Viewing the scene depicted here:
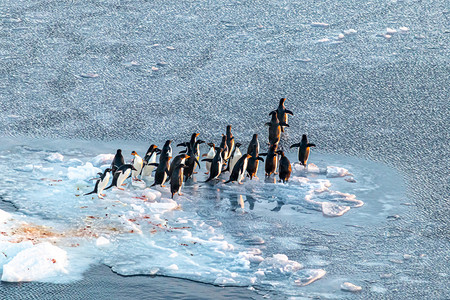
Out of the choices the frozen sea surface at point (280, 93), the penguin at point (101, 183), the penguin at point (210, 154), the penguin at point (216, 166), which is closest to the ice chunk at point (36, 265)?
the frozen sea surface at point (280, 93)

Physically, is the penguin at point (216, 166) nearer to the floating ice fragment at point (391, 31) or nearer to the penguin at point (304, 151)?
the penguin at point (304, 151)

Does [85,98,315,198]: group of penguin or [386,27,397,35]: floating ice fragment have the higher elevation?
[386,27,397,35]: floating ice fragment

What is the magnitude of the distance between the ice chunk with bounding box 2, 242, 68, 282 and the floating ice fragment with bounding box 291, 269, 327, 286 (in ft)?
7.91

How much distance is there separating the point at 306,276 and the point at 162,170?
3.03 metres

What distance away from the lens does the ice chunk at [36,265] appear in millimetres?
6805

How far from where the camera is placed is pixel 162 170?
9.22 metres

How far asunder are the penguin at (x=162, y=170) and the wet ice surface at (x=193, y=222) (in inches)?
5.8

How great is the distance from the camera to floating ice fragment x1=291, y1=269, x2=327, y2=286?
684cm

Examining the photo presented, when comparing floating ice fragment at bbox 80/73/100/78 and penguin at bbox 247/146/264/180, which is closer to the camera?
penguin at bbox 247/146/264/180

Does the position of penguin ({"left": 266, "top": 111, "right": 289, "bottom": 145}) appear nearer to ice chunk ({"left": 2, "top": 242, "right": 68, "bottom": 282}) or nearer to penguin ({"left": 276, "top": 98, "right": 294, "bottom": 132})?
penguin ({"left": 276, "top": 98, "right": 294, "bottom": 132})

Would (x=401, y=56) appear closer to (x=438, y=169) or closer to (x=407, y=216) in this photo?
(x=438, y=169)

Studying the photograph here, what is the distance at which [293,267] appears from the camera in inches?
279

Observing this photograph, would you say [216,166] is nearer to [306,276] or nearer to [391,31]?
[306,276]

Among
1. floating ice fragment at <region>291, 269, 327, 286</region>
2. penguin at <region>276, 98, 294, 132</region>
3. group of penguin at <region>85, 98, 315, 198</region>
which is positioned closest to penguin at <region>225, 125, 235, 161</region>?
group of penguin at <region>85, 98, 315, 198</region>
